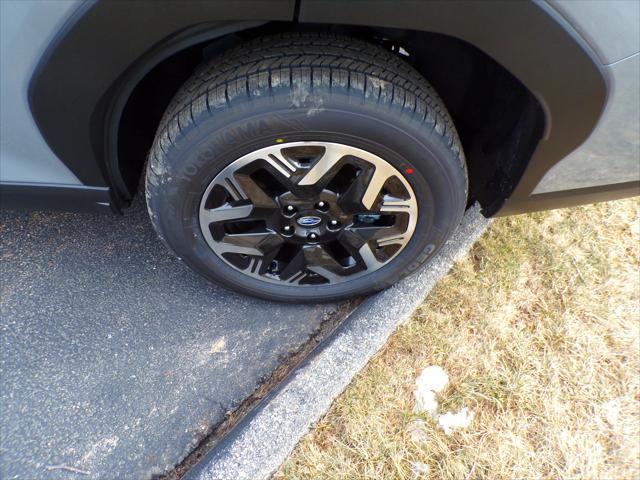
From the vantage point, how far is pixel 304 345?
1899 mm

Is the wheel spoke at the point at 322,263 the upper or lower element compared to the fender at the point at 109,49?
lower

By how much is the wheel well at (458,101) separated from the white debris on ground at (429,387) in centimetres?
61

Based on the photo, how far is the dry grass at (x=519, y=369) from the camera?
5.26 feet

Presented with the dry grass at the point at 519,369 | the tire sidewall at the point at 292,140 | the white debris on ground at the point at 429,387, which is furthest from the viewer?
the white debris on ground at the point at 429,387

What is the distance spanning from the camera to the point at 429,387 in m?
1.76

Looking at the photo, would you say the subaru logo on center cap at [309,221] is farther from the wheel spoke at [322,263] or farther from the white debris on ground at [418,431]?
the white debris on ground at [418,431]

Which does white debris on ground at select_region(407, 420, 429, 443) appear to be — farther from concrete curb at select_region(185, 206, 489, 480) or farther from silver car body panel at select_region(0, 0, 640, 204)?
silver car body panel at select_region(0, 0, 640, 204)

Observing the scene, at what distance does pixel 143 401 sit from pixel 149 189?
73cm

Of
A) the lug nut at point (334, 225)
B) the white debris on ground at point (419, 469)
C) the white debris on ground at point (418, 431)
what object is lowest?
the white debris on ground at point (419, 469)

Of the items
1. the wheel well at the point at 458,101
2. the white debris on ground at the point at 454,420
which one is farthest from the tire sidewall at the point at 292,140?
the white debris on ground at the point at 454,420

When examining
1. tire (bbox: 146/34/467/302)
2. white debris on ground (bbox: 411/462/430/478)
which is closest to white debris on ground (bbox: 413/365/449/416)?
white debris on ground (bbox: 411/462/430/478)

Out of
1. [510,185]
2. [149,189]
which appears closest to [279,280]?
[149,189]

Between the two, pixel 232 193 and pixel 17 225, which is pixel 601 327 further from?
pixel 17 225

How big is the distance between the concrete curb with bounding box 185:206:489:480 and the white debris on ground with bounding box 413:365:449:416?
0.64 ft
